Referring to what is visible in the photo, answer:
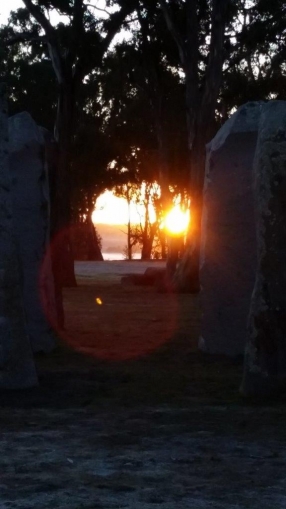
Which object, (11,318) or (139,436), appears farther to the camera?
(11,318)

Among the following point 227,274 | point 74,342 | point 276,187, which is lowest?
point 74,342

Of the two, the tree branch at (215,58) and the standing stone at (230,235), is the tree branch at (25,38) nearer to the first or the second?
the tree branch at (215,58)

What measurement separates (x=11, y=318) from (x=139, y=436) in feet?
6.57

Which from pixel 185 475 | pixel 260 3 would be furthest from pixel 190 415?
pixel 260 3

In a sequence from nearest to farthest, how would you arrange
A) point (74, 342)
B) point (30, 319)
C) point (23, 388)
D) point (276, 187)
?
point (276, 187), point (23, 388), point (30, 319), point (74, 342)

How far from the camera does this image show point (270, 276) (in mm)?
6852

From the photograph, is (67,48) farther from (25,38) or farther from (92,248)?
(92,248)

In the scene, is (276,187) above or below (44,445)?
above

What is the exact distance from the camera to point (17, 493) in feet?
14.5

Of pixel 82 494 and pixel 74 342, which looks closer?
pixel 82 494

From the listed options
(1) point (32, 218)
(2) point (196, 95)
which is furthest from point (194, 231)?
(1) point (32, 218)

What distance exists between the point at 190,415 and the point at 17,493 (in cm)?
216

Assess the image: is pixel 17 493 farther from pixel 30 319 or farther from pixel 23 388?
pixel 30 319

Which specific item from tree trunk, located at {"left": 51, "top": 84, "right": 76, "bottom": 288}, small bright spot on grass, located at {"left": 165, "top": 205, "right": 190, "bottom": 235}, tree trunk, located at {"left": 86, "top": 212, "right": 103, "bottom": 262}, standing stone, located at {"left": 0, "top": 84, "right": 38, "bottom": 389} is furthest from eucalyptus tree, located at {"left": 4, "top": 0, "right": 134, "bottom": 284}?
tree trunk, located at {"left": 86, "top": 212, "right": 103, "bottom": 262}
